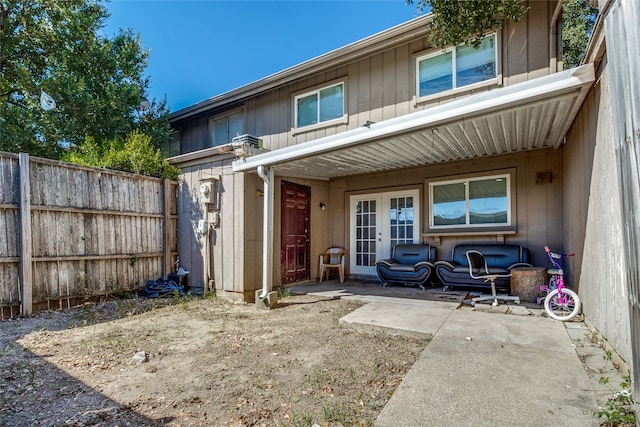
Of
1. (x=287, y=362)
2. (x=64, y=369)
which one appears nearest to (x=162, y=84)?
(x=64, y=369)

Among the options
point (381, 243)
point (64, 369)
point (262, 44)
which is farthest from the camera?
point (262, 44)

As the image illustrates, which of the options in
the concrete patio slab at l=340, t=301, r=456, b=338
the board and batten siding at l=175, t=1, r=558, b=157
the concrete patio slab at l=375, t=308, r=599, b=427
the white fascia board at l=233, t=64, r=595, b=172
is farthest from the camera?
the board and batten siding at l=175, t=1, r=558, b=157

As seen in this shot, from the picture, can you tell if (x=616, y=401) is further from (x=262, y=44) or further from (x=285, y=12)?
(x=262, y=44)

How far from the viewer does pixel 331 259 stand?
762 centimetres

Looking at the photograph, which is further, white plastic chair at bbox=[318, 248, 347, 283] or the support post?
white plastic chair at bbox=[318, 248, 347, 283]

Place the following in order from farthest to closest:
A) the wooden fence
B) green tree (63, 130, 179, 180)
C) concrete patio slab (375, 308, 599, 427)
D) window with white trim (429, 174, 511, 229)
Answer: window with white trim (429, 174, 511, 229), green tree (63, 130, 179, 180), the wooden fence, concrete patio slab (375, 308, 599, 427)

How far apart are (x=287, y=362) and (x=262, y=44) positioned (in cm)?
1279

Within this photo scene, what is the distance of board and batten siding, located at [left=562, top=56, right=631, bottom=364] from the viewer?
96.8 inches

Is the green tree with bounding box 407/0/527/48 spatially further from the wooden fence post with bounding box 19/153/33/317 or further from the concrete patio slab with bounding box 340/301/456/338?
the wooden fence post with bounding box 19/153/33/317

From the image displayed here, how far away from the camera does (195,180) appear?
623 cm

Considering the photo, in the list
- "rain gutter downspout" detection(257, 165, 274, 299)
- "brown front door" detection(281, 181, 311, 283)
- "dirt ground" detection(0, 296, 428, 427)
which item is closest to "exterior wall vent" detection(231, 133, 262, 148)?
"rain gutter downspout" detection(257, 165, 274, 299)

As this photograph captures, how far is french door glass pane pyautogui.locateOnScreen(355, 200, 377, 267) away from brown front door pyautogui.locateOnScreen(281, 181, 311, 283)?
1.27 m

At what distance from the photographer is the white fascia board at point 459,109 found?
294cm

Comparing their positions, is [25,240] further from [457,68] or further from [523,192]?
[523,192]
